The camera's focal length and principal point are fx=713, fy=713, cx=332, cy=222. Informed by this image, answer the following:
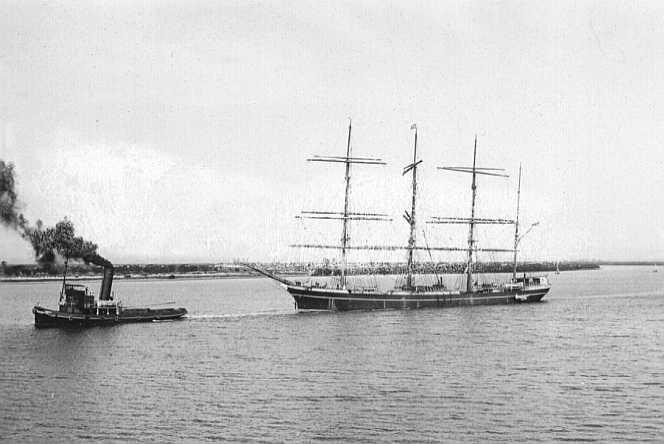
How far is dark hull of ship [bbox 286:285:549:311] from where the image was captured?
80312 mm

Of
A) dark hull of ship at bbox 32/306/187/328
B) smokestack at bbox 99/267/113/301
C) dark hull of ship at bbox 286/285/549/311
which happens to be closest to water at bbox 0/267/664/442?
dark hull of ship at bbox 32/306/187/328

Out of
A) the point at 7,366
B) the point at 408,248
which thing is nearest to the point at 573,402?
the point at 7,366

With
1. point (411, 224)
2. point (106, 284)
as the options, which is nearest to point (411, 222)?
point (411, 224)

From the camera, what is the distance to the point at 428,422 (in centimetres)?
2891

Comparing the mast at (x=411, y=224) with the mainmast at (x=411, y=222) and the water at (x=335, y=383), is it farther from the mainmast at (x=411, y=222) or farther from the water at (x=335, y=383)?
the water at (x=335, y=383)

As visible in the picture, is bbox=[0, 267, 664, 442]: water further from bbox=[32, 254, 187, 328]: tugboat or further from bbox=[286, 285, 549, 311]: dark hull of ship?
bbox=[286, 285, 549, 311]: dark hull of ship

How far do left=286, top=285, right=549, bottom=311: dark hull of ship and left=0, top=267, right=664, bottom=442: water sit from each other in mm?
15510

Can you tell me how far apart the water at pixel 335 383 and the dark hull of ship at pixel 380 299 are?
15510 millimetres

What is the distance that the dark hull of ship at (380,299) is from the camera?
263 feet

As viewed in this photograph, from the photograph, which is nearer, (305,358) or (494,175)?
(305,358)

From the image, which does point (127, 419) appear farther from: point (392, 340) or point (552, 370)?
point (392, 340)

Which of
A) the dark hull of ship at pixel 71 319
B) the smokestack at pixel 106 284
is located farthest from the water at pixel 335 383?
the smokestack at pixel 106 284

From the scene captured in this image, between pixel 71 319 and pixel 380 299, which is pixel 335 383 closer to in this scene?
pixel 71 319

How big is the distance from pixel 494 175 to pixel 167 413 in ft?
249
